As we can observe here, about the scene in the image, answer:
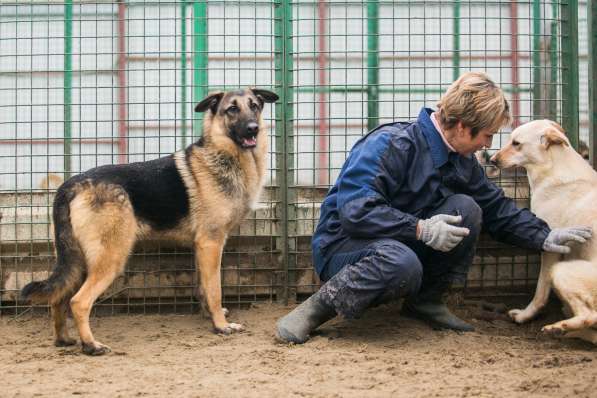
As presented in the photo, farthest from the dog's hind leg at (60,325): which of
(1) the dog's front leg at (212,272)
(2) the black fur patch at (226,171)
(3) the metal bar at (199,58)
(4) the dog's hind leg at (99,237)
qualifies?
(3) the metal bar at (199,58)

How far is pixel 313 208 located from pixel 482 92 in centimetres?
162

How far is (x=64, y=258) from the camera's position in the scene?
12.9 ft

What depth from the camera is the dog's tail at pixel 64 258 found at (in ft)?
12.6

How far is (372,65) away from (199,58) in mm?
1357

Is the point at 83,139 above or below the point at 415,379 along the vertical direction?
above

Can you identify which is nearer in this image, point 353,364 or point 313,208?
point 353,364

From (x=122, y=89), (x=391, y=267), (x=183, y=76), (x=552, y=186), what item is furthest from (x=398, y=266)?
(x=122, y=89)

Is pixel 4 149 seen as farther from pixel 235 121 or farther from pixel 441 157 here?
pixel 441 157

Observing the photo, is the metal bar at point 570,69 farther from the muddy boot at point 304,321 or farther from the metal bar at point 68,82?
the metal bar at point 68,82

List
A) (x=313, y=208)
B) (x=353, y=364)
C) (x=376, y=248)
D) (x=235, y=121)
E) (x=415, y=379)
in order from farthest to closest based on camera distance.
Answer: (x=313, y=208), (x=235, y=121), (x=376, y=248), (x=353, y=364), (x=415, y=379)

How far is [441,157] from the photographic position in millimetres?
3777

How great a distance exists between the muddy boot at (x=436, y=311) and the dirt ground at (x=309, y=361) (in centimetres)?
6

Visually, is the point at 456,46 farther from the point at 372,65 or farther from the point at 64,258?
the point at 64,258

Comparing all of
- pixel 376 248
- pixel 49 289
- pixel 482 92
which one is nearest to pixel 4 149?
pixel 49 289
